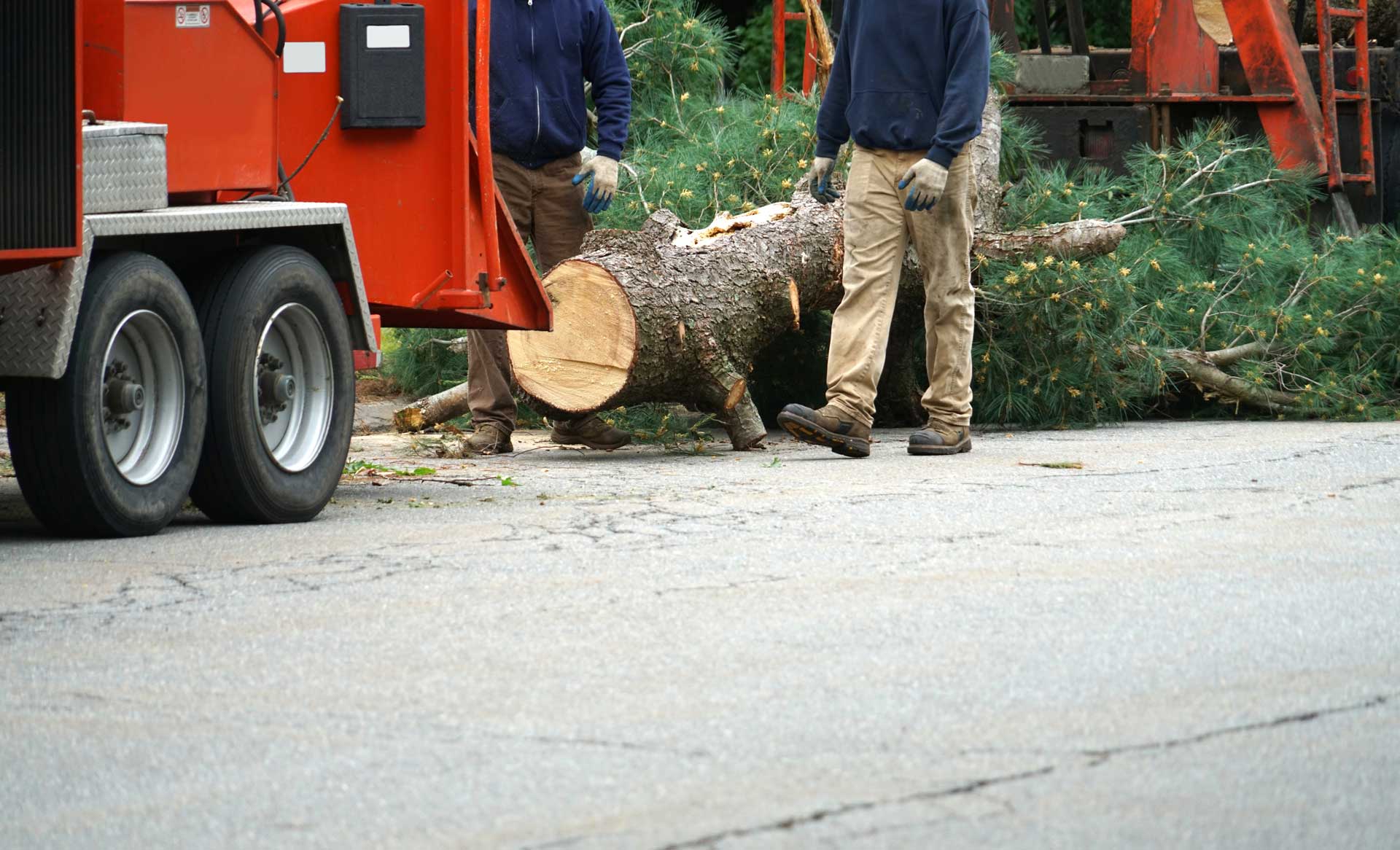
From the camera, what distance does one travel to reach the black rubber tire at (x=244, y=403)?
5.65 m

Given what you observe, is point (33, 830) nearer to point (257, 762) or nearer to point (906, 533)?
point (257, 762)

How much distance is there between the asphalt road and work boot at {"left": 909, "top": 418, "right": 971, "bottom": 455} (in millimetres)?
1592

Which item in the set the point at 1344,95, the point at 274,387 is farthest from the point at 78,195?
the point at 1344,95

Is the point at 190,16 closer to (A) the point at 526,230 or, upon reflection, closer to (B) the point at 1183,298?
(A) the point at 526,230

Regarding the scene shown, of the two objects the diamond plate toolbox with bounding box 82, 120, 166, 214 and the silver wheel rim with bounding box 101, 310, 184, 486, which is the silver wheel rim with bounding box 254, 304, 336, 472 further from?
the diamond plate toolbox with bounding box 82, 120, 166, 214

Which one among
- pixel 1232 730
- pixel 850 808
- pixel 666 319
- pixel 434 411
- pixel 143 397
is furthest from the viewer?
pixel 434 411

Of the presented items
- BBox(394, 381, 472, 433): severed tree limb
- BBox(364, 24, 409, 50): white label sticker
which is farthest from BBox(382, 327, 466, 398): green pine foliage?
BBox(364, 24, 409, 50): white label sticker

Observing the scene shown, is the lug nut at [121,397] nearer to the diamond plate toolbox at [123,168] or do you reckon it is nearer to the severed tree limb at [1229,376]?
the diamond plate toolbox at [123,168]

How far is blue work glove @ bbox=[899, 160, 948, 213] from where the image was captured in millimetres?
7211

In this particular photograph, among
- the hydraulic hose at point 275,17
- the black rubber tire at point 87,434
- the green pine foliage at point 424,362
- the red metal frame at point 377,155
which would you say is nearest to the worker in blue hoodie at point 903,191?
the red metal frame at point 377,155

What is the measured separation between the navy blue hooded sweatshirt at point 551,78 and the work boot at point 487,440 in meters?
1.10

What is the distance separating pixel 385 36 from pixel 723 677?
138 inches

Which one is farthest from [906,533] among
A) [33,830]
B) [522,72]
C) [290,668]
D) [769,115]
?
[769,115]

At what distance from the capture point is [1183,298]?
9531 mm
